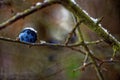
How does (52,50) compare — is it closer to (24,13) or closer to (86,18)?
(86,18)

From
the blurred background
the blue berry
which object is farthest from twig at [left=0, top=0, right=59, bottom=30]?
the blurred background

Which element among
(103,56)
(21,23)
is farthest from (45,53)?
(103,56)

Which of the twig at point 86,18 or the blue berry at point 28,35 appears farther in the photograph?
the blue berry at point 28,35

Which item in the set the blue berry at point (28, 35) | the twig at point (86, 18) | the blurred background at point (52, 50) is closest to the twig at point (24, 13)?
the twig at point (86, 18)

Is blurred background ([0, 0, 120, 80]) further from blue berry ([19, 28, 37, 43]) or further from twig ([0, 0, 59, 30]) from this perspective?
twig ([0, 0, 59, 30])

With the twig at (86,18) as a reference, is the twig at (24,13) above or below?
below

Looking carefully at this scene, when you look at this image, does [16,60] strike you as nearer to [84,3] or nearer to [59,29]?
[59,29]

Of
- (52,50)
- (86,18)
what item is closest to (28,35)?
(86,18)

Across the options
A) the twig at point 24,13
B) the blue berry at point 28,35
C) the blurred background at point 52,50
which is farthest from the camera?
the blurred background at point 52,50

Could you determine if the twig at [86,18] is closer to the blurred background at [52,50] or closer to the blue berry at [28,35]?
the blue berry at [28,35]
